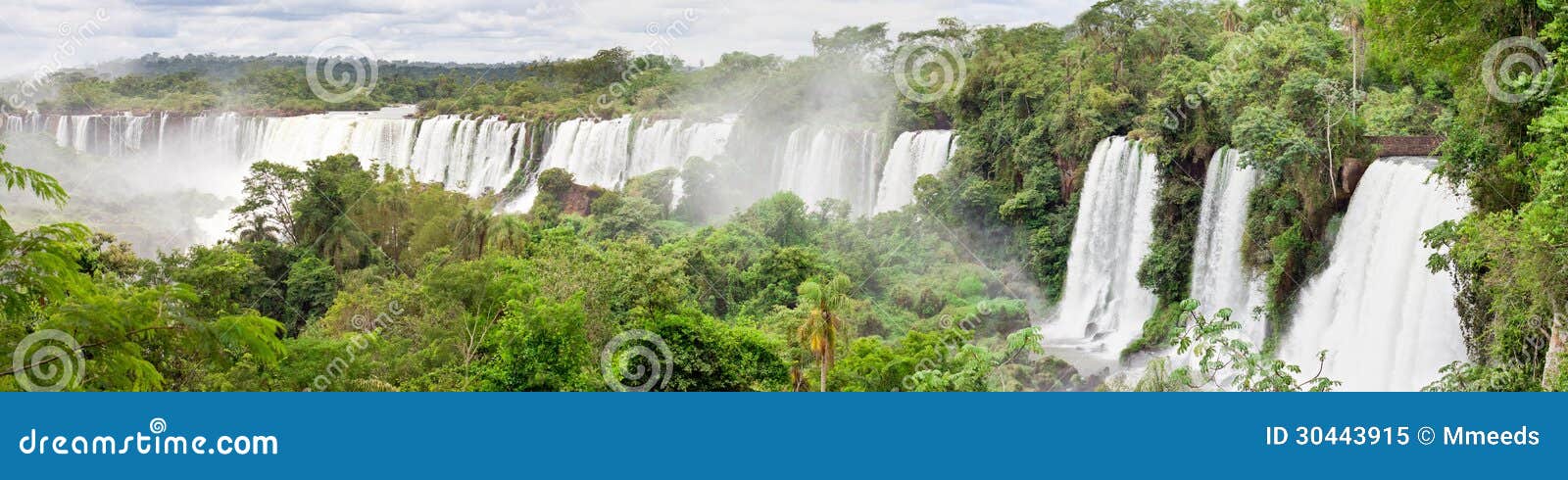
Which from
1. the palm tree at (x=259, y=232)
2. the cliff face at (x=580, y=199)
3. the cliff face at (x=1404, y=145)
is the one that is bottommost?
the palm tree at (x=259, y=232)

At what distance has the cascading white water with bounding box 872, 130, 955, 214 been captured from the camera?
97.2 ft

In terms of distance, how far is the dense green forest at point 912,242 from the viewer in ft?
38.7

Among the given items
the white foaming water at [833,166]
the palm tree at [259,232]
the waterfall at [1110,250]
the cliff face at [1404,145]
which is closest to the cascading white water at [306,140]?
the palm tree at [259,232]

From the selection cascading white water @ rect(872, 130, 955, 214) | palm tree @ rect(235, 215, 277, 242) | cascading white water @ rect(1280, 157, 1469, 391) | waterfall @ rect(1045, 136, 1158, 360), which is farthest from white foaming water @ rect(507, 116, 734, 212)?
cascading white water @ rect(1280, 157, 1469, 391)

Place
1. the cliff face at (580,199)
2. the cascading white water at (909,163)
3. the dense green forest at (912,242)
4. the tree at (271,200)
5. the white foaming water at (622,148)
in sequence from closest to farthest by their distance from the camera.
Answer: the dense green forest at (912,242)
the tree at (271,200)
the cascading white water at (909,163)
the cliff face at (580,199)
the white foaming water at (622,148)

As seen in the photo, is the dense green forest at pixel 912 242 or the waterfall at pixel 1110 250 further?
the waterfall at pixel 1110 250

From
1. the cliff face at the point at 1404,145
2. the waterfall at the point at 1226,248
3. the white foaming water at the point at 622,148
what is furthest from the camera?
the white foaming water at the point at 622,148

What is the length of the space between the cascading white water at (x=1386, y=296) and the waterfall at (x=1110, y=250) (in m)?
4.76

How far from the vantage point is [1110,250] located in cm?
2502

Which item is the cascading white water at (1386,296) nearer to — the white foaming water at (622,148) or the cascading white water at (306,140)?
the white foaming water at (622,148)

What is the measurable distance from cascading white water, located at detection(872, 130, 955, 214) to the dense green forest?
632 mm

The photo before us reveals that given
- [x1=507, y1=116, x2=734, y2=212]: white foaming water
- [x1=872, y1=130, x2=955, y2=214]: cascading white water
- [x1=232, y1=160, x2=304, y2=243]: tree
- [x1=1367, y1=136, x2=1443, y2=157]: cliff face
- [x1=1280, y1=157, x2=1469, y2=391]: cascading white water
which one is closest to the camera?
[x1=1280, y1=157, x2=1469, y2=391]: cascading white water

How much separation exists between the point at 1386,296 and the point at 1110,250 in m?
8.75

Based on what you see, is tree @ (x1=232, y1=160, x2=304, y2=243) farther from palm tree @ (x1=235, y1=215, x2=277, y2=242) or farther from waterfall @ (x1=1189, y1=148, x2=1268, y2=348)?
waterfall @ (x1=1189, y1=148, x2=1268, y2=348)
